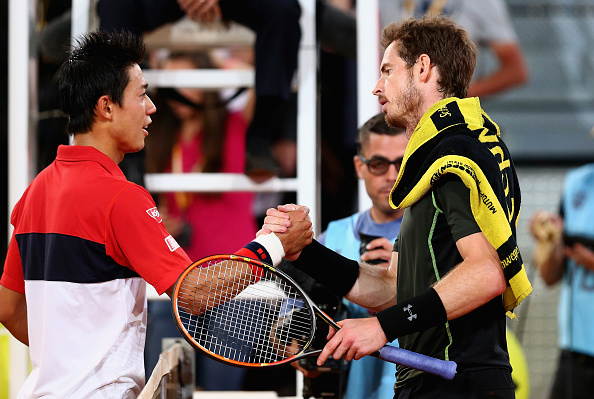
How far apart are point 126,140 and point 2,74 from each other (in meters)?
2.52

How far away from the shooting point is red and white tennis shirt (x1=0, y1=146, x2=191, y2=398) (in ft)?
6.22

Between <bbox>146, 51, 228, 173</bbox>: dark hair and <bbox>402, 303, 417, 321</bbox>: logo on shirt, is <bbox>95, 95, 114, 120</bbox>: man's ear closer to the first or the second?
<bbox>402, 303, 417, 321</bbox>: logo on shirt

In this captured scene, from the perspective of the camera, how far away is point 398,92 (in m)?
2.09

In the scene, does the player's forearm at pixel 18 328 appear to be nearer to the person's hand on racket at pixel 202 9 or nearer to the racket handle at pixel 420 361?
the racket handle at pixel 420 361

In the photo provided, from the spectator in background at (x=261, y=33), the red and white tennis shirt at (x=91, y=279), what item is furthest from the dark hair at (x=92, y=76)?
the spectator in background at (x=261, y=33)

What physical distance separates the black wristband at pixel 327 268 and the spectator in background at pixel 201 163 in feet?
5.45

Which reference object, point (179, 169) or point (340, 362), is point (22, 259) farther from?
point (179, 169)

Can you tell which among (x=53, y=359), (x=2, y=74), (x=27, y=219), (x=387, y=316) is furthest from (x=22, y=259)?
(x=2, y=74)

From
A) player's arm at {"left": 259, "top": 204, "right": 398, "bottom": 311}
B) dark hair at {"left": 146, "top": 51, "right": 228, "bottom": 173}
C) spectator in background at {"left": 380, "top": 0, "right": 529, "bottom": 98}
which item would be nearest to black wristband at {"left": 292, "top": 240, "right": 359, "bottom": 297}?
player's arm at {"left": 259, "top": 204, "right": 398, "bottom": 311}

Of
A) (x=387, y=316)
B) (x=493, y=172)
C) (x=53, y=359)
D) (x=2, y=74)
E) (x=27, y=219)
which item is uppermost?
(x=2, y=74)

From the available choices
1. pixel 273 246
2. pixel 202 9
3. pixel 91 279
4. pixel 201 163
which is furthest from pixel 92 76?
pixel 201 163

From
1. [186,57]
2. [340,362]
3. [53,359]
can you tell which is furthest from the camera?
[186,57]

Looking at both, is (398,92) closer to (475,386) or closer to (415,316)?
(415,316)

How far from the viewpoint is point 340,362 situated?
8.82 ft
